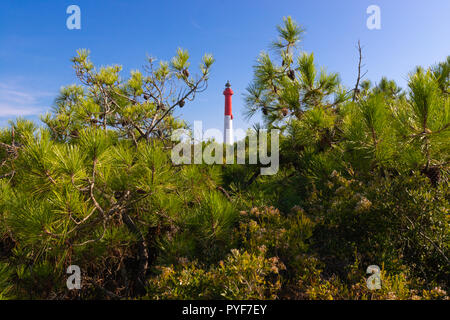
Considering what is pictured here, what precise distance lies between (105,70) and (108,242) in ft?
7.09

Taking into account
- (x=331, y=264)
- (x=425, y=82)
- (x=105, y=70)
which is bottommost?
(x=331, y=264)

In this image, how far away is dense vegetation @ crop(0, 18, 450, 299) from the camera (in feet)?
4.31

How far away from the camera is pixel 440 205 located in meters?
1.58

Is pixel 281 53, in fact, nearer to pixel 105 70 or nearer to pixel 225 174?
pixel 225 174

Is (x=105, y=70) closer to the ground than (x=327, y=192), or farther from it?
farther from it

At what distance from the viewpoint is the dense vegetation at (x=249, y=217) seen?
1.31 meters

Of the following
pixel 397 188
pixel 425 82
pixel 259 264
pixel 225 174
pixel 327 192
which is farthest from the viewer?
pixel 225 174

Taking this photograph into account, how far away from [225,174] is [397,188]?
5.48 ft

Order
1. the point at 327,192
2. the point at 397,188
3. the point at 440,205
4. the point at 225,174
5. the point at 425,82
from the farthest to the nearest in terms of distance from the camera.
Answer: the point at 225,174 → the point at 327,192 → the point at 397,188 → the point at 440,205 → the point at 425,82

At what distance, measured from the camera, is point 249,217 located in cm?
196
